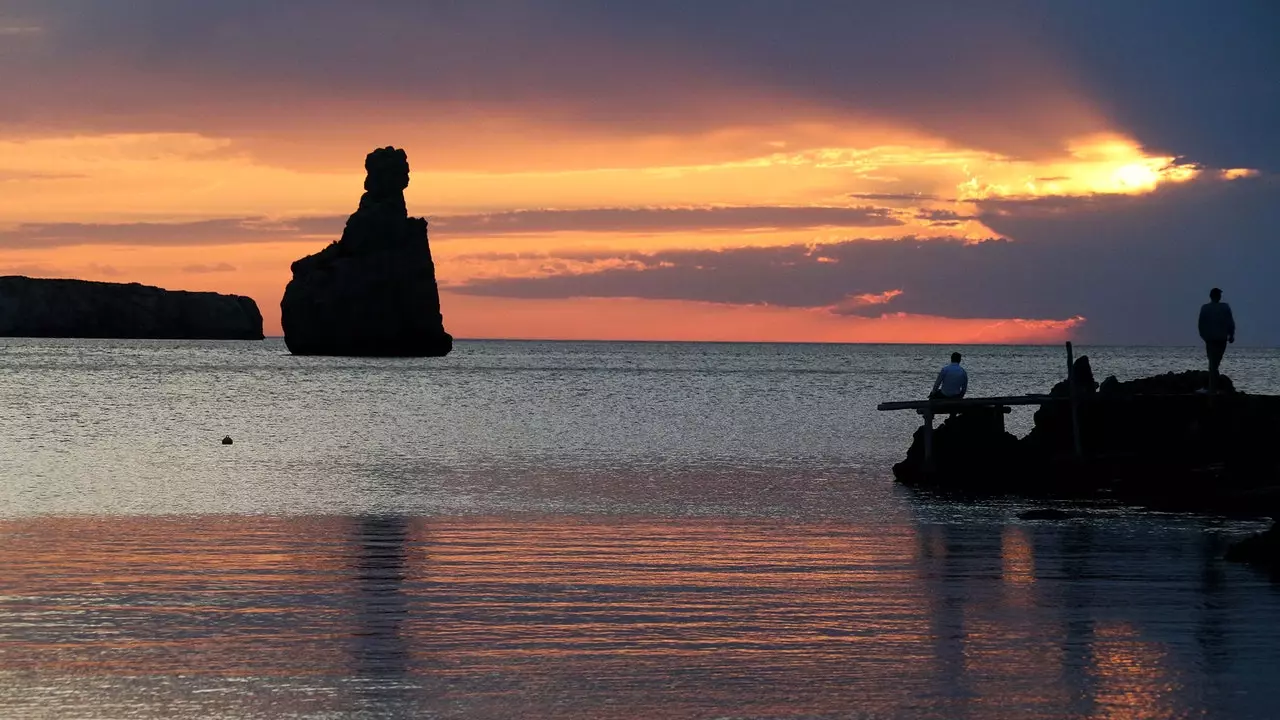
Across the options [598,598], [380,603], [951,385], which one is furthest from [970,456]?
[380,603]

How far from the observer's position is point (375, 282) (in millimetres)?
161375

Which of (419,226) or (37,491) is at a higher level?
(419,226)

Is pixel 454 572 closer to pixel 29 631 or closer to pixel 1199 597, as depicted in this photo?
pixel 29 631

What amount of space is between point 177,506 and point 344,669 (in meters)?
15.7

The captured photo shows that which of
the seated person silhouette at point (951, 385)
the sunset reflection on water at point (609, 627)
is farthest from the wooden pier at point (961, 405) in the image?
the sunset reflection on water at point (609, 627)

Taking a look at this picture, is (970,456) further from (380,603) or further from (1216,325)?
(380,603)

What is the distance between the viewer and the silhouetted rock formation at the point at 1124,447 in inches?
1159

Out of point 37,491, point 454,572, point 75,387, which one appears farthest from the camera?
point 75,387

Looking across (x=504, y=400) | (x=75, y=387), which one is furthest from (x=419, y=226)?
(x=504, y=400)

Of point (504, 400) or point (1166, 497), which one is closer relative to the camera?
point (1166, 497)

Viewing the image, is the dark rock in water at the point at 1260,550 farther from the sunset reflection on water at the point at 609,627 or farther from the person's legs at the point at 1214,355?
the person's legs at the point at 1214,355

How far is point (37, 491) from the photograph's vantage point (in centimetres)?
2972

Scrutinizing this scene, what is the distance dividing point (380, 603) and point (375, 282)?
148 meters

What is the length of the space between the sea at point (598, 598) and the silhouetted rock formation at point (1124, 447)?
108 centimetres
